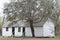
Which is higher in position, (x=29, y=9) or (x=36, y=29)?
(x=29, y=9)

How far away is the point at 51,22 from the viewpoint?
1949 inches

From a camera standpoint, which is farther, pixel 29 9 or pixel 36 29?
pixel 36 29

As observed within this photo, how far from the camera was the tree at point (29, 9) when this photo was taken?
142 ft

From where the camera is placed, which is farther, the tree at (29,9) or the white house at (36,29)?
the white house at (36,29)

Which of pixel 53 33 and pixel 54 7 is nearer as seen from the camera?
pixel 54 7

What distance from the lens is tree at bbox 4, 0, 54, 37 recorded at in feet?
142

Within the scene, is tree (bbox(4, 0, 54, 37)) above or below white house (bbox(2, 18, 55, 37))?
above

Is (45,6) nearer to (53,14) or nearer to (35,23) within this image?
(53,14)

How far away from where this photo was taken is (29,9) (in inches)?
1711

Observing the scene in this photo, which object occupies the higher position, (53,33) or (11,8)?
(11,8)

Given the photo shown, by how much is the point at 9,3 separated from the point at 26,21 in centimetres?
581

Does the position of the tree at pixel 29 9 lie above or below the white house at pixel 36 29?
above

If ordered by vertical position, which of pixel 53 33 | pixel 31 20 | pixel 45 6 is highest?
pixel 45 6

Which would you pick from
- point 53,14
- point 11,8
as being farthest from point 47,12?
point 11,8
